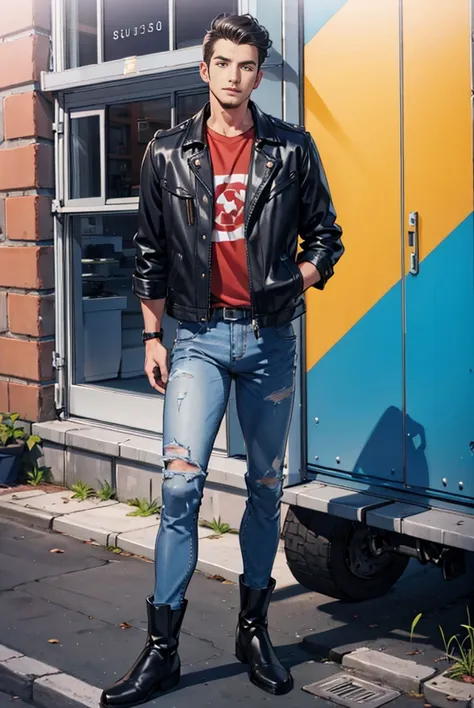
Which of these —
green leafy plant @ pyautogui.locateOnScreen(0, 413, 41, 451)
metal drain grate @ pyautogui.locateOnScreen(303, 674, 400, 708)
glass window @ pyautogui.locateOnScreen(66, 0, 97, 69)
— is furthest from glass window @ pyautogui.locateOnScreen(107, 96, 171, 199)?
metal drain grate @ pyautogui.locateOnScreen(303, 674, 400, 708)

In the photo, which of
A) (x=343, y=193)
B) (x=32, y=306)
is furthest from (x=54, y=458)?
(x=343, y=193)

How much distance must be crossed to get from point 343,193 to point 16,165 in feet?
10.3

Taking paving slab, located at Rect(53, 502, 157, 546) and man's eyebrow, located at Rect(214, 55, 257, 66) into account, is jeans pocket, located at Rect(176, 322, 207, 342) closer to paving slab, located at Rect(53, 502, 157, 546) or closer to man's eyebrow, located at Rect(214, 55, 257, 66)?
man's eyebrow, located at Rect(214, 55, 257, 66)

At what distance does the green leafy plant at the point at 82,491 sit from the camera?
7043mm

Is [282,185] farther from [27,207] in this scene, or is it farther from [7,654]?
[27,207]

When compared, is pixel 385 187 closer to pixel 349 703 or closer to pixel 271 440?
pixel 271 440

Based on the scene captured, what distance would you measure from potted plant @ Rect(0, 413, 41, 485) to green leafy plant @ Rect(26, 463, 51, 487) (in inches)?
3.6

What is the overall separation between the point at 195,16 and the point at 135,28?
0.55m

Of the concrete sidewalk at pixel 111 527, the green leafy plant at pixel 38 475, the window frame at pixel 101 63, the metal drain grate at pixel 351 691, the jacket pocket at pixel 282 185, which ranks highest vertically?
the window frame at pixel 101 63

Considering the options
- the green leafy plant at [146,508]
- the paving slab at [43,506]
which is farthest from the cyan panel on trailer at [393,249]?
the paving slab at [43,506]

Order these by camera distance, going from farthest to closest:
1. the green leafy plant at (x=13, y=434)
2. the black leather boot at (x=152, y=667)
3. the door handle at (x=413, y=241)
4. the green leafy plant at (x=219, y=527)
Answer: the green leafy plant at (x=13, y=434), the green leafy plant at (x=219, y=527), the door handle at (x=413, y=241), the black leather boot at (x=152, y=667)

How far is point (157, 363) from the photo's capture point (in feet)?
13.6

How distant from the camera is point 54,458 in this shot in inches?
292

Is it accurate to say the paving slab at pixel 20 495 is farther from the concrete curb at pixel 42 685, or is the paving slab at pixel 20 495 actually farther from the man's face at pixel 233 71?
the man's face at pixel 233 71
